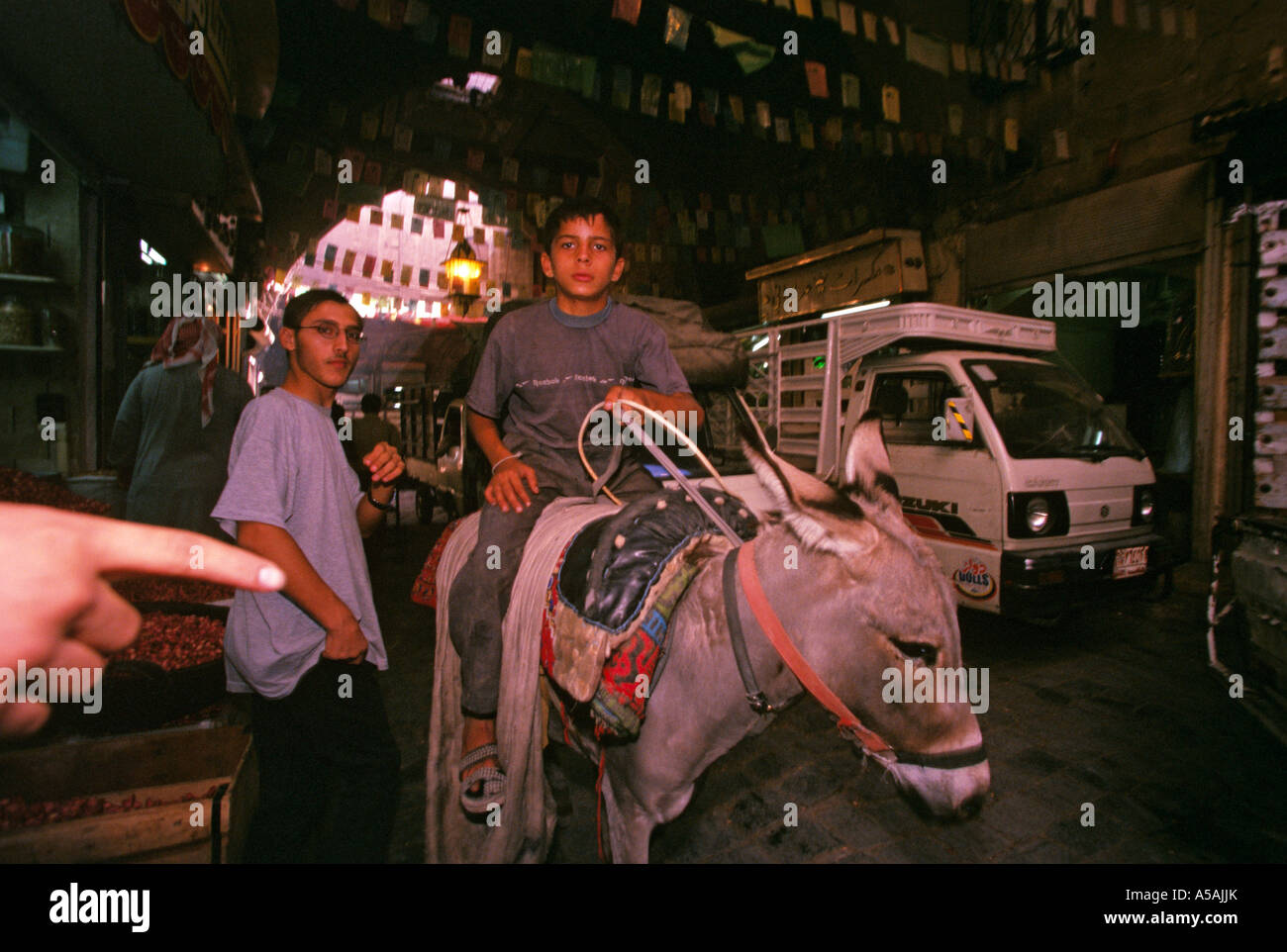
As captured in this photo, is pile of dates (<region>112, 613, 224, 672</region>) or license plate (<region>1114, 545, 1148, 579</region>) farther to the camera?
license plate (<region>1114, 545, 1148, 579</region>)

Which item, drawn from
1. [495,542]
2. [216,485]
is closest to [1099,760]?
[495,542]

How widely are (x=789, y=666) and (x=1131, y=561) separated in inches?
213

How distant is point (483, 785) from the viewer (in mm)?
2053

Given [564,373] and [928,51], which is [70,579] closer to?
[564,373]

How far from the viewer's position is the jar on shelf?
4613 mm

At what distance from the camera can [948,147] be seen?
33.7 ft

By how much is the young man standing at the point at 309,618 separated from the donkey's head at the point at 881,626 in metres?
1.42

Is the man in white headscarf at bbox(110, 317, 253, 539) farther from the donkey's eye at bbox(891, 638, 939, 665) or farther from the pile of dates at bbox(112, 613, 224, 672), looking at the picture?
the donkey's eye at bbox(891, 638, 939, 665)

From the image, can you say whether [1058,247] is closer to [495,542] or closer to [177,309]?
[495,542]

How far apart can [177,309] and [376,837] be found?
22.2 feet

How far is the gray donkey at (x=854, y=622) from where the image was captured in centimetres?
146

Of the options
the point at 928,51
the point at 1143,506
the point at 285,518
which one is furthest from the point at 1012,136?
the point at 285,518

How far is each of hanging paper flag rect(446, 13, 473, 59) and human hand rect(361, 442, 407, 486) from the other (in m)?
5.43
